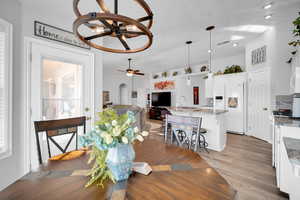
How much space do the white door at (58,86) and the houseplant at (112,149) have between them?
1774 mm

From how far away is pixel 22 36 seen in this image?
1.87 meters

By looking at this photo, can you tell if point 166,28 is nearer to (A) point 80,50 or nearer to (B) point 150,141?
(A) point 80,50

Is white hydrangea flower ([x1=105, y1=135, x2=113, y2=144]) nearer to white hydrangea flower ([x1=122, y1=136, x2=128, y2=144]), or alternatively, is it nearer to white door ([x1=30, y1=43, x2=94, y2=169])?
white hydrangea flower ([x1=122, y1=136, x2=128, y2=144])

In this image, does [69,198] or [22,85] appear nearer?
[69,198]

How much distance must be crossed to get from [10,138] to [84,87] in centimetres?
120

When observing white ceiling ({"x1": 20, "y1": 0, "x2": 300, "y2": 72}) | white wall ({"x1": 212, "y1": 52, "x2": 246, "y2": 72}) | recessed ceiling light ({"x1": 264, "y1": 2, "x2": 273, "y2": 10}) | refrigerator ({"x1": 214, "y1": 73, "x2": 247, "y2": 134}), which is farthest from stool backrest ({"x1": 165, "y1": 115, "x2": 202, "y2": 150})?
white wall ({"x1": 212, "y1": 52, "x2": 246, "y2": 72})

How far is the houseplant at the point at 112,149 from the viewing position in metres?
0.77

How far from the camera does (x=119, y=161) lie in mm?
772

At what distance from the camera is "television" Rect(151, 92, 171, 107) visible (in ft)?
24.5

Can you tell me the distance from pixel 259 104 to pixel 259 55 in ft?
4.88

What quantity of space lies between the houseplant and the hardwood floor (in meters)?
1.84

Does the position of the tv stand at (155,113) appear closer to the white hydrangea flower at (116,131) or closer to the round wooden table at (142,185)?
the round wooden table at (142,185)

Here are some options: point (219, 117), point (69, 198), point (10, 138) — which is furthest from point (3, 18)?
point (219, 117)

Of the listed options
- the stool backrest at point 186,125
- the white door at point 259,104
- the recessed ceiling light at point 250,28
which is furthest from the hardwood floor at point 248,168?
the recessed ceiling light at point 250,28
